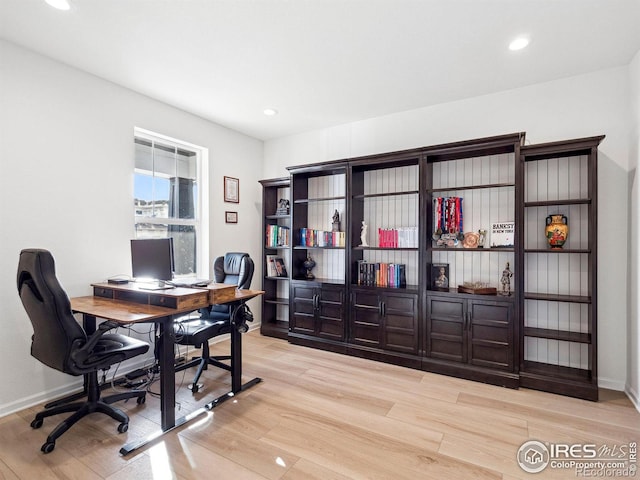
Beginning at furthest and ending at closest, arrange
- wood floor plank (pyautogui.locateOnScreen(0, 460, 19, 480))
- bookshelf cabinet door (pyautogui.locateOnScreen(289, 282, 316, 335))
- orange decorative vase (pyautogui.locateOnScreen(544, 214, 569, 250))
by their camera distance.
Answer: bookshelf cabinet door (pyautogui.locateOnScreen(289, 282, 316, 335)) < orange decorative vase (pyautogui.locateOnScreen(544, 214, 569, 250)) < wood floor plank (pyautogui.locateOnScreen(0, 460, 19, 480))

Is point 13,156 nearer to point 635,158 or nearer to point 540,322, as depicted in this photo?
point 540,322

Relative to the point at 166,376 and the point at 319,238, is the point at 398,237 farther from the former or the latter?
the point at 166,376

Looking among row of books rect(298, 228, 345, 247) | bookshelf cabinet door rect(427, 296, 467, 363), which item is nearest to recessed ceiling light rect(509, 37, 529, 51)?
bookshelf cabinet door rect(427, 296, 467, 363)

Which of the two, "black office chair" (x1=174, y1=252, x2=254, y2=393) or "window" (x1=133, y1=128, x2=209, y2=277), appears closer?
"black office chair" (x1=174, y1=252, x2=254, y2=393)

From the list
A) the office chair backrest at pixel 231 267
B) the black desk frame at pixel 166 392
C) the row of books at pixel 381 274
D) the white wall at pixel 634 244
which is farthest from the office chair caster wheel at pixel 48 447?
the white wall at pixel 634 244

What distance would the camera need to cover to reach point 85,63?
274cm

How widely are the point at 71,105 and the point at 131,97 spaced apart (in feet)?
1.91

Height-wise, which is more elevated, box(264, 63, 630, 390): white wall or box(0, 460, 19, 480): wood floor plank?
box(264, 63, 630, 390): white wall

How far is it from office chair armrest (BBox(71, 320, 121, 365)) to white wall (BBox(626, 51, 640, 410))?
3.79m

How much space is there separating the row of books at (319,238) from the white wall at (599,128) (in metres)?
1.48

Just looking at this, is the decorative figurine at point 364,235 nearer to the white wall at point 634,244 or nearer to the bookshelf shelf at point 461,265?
the bookshelf shelf at point 461,265

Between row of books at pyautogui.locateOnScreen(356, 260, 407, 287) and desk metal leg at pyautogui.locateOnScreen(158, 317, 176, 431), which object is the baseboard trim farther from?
desk metal leg at pyautogui.locateOnScreen(158, 317, 176, 431)

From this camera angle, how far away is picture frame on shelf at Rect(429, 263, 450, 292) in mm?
3398

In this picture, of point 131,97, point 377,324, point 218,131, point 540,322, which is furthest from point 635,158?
point 131,97
